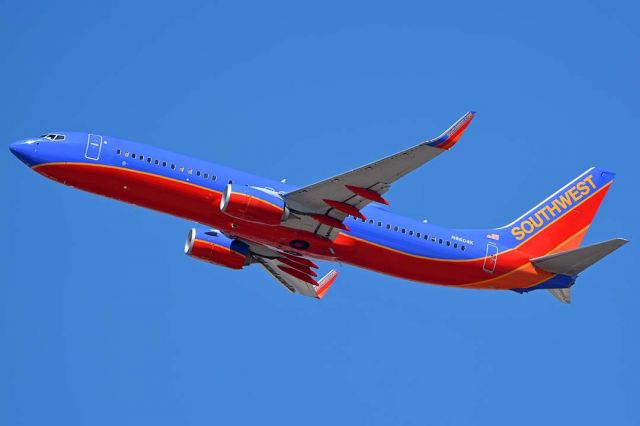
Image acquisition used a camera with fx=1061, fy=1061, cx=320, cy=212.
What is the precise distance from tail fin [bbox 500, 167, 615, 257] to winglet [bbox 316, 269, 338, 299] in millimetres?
11680

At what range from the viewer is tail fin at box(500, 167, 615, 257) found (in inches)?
2472

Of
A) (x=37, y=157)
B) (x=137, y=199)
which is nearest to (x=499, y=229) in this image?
(x=137, y=199)

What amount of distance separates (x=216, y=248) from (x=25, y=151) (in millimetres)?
12769

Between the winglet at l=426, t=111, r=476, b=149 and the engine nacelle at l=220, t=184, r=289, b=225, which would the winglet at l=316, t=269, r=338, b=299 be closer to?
the engine nacelle at l=220, t=184, r=289, b=225

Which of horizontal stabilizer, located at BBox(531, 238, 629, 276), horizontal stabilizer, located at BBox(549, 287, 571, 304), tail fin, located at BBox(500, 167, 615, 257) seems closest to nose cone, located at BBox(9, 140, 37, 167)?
tail fin, located at BBox(500, 167, 615, 257)

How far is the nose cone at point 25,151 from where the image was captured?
5581cm

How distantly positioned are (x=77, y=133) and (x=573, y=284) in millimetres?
29118

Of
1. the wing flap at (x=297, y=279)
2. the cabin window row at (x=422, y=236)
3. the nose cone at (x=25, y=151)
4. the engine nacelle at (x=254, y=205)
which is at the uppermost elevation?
the nose cone at (x=25, y=151)

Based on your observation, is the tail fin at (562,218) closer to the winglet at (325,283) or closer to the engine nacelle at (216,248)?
the winglet at (325,283)

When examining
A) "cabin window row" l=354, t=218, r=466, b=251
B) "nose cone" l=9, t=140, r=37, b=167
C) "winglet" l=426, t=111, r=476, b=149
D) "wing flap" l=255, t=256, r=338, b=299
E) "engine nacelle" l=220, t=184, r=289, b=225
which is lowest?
"wing flap" l=255, t=256, r=338, b=299

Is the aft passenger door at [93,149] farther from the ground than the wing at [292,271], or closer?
farther from the ground

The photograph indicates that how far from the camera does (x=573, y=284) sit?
6109cm

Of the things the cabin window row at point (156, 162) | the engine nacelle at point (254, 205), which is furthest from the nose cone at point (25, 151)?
the engine nacelle at point (254, 205)

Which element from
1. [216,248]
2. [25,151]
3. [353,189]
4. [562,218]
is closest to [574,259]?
[562,218]
